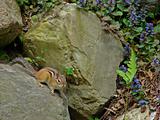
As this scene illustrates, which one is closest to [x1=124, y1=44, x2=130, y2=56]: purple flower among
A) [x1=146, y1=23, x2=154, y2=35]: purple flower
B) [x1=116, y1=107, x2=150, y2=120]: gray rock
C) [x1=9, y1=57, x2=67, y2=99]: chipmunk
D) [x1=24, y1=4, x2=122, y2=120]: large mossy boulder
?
[x1=24, y1=4, x2=122, y2=120]: large mossy boulder

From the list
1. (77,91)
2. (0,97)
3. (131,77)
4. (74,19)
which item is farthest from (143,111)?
(0,97)

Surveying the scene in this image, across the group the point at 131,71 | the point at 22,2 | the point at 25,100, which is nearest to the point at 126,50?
the point at 131,71

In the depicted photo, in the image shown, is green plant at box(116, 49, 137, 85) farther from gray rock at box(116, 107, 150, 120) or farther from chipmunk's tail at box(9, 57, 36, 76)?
chipmunk's tail at box(9, 57, 36, 76)

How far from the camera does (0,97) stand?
411cm

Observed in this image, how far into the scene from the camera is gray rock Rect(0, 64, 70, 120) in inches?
160

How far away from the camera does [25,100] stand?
166 inches

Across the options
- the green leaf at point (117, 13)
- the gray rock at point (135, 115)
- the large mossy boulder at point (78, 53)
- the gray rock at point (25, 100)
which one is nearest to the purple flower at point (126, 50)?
the large mossy boulder at point (78, 53)

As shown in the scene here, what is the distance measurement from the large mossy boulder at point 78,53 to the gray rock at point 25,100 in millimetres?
616

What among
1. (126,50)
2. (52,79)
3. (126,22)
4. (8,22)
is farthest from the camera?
(126,22)

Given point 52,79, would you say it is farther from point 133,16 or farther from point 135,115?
point 133,16

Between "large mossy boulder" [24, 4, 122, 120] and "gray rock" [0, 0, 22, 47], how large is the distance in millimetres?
266

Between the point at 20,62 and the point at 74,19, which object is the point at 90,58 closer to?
the point at 74,19

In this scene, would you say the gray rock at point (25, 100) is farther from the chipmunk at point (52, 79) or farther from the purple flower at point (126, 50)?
the purple flower at point (126, 50)

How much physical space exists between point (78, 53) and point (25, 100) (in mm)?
1213
